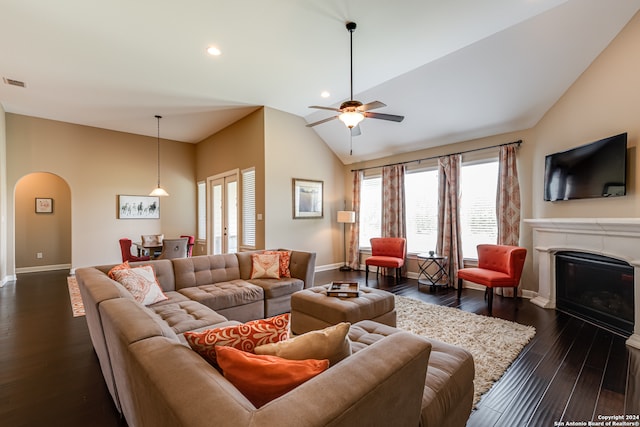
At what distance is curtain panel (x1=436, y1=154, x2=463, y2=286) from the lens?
5.20 metres

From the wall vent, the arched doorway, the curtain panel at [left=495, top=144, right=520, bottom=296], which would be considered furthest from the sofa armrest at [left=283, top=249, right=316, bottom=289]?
the arched doorway

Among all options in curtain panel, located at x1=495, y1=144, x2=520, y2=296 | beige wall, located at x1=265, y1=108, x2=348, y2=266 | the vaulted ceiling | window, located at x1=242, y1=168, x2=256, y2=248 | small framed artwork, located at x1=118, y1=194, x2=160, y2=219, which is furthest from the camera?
small framed artwork, located at x1=118, y1=194, x2=160, y2=219

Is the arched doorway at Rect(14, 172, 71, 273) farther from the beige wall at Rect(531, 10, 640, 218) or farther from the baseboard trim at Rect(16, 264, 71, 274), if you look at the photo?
the beige wall at Rect(531, 10, 640, 218)

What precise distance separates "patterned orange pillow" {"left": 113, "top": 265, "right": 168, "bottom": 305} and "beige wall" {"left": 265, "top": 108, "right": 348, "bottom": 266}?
2.82m

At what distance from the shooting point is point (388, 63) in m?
4.09

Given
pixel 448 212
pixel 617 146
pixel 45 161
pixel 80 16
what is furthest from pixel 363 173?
pixel 45 161

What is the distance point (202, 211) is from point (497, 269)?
717cm

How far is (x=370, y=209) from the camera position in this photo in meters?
6.88

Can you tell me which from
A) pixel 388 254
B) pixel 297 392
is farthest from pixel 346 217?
pixel 297 392

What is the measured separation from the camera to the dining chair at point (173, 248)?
5.04 metres

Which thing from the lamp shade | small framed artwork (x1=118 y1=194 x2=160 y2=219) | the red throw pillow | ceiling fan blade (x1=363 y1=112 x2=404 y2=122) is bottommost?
the red throw pillow

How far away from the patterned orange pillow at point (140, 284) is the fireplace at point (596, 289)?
4.87m

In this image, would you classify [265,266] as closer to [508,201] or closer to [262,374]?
[262,374]

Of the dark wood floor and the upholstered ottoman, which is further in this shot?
the upholstered ottoman
